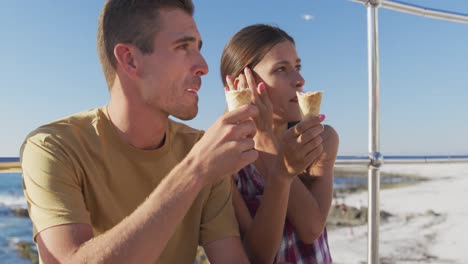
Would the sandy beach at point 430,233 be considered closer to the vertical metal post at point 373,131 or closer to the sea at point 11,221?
the vertical metal post at point 373,131

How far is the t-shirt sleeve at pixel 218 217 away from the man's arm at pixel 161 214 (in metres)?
0.40

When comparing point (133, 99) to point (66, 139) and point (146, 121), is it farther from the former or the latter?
point (66, 139)

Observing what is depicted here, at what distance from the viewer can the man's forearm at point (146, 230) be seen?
101 cm

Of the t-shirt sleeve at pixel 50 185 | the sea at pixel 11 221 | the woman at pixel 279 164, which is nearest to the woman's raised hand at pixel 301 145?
the woman at pixel 279 164

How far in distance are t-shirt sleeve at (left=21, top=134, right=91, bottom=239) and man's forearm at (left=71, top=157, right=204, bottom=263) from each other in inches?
5.2

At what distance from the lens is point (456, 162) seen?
241 centimetres

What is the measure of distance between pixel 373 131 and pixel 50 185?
160cm

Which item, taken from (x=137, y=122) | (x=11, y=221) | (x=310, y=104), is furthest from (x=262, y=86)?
(x=11, y=221)

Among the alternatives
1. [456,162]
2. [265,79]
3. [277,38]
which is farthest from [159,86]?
[456,162]

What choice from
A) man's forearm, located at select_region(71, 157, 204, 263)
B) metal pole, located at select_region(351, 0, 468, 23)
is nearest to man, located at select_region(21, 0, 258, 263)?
man's forearm, located at select_region(71, 157, 204, 263)

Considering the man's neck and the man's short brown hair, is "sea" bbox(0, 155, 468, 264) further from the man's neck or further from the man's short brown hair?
the man's short brown hair

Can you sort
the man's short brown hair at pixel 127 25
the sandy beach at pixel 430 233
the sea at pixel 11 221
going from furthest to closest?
the sandy beach at pixel 430 233
the man's short brown hair at pixel 127 25
the sea at pixel 11 221

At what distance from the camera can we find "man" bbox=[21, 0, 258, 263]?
1.07 metres

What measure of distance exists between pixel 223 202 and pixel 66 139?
59 cm
